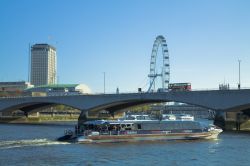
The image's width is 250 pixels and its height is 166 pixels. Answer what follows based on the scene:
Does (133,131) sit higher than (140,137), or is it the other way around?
(133,131)

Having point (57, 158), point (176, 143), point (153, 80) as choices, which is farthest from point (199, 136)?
point (153, 80)

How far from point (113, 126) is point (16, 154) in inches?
597

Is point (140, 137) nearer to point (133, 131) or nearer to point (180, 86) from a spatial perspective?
point (133, 131)

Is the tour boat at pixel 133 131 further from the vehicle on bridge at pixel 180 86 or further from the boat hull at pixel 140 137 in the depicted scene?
the vehicle on bridge at pixel 180 86

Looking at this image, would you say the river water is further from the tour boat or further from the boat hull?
the tour boat

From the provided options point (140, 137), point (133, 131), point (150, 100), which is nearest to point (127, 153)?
point (133, 131)

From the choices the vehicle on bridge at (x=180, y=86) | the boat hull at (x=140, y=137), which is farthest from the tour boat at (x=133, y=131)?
the vehicle on bridge at (x=180, y=86)

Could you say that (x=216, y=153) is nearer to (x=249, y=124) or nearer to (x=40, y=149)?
(x=40, y=149)

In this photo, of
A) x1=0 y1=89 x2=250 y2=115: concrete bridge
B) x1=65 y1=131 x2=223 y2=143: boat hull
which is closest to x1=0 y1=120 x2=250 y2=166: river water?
x1=65 y1=131 x2=223 y2=143: boat hull

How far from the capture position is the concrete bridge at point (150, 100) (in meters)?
81.1

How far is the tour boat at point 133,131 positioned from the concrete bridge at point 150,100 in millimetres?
23487

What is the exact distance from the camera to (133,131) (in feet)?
179

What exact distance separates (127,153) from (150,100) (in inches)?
2118

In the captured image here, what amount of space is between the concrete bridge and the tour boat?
2349 cm
